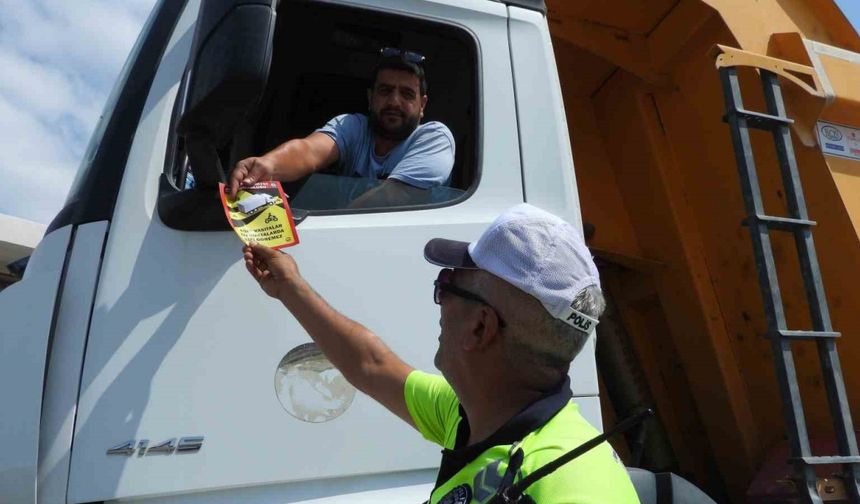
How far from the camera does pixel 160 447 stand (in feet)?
5.57

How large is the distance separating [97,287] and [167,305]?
0.49 ft

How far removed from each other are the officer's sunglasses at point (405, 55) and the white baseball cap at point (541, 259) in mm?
950

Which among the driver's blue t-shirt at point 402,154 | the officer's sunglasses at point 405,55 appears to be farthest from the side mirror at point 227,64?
the officer's sunglasses at point 405,55

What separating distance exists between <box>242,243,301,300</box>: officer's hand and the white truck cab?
0.22 ft

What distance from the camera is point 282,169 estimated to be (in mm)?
1969

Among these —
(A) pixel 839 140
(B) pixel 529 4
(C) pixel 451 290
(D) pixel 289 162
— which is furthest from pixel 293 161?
(A) pixel 839 140

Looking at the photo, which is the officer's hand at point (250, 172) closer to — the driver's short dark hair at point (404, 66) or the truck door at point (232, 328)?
the truck door at point (232, 328)

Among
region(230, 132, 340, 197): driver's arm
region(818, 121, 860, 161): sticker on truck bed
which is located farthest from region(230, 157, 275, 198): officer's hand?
region(818, 121, 860, 161): sticker on truck bed

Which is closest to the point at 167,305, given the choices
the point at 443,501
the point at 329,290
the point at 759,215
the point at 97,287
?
the point at 97,287

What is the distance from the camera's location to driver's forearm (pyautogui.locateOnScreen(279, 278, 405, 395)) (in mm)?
1771

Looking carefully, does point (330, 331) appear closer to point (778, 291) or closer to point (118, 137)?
point (118, 137)

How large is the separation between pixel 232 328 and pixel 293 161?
0.45 meters

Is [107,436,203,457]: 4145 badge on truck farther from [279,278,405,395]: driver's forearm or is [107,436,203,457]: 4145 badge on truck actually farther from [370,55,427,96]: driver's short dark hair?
[370,55,427,96]: driver's short dark hair

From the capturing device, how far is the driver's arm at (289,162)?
1.86m
